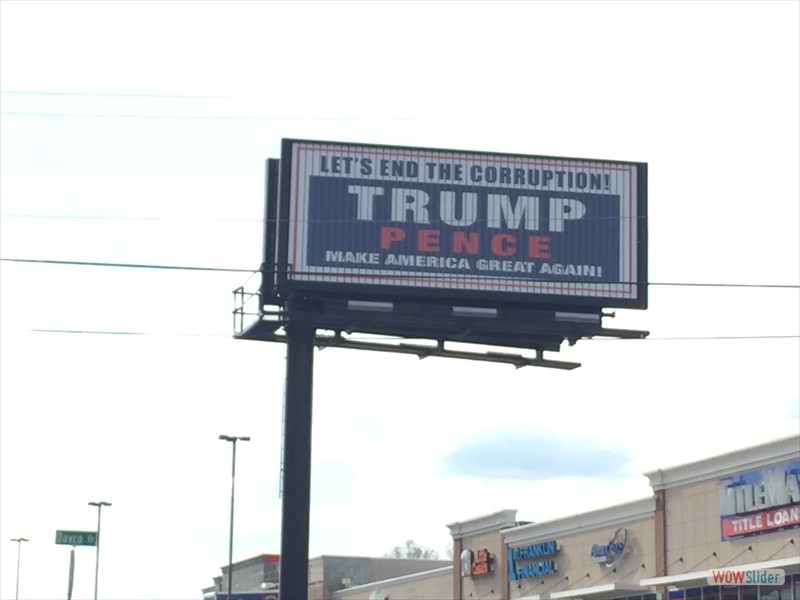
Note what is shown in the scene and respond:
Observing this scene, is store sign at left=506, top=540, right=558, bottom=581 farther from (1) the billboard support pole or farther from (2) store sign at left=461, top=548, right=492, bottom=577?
(1) the billboard support pole

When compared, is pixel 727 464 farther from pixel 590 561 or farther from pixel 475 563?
pixel 475 563

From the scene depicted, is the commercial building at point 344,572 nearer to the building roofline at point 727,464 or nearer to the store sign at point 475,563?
the store sign at point 475,563

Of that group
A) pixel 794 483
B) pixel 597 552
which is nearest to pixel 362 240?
pixel 794 483

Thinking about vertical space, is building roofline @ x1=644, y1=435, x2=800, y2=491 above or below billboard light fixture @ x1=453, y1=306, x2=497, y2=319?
below

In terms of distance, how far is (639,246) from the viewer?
124 feet

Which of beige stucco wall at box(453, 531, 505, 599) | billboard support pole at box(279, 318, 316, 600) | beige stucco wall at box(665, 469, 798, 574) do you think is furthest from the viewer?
beige stucco wall at box(453, 531, 505, 599)

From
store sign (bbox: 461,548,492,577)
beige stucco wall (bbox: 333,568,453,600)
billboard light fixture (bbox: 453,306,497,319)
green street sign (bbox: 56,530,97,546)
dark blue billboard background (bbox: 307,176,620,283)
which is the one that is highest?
dark blue billboard background (bbox: 307,176,620,283)

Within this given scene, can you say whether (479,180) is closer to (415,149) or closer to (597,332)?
(415,149)

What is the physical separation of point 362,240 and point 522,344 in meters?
5.05

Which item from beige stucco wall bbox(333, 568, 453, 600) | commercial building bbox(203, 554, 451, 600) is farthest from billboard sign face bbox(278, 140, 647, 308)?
commercial building bbox(203, 554, 451, 600)

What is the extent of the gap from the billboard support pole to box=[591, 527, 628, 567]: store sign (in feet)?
44.3

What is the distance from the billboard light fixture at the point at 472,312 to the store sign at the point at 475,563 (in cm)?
2037

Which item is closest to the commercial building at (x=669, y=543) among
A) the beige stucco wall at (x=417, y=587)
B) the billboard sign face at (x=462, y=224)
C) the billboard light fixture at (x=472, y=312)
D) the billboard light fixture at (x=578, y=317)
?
the beige stucco wall at (x=417, y=587)

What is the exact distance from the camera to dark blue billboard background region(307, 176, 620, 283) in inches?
1436
